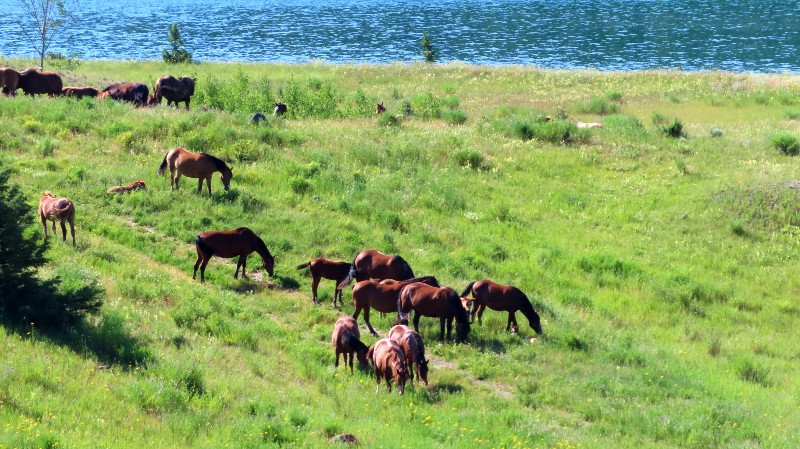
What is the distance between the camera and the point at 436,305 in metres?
16.4

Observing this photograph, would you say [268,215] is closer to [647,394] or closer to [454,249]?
[454,249]

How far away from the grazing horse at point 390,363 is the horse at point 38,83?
1147 inches

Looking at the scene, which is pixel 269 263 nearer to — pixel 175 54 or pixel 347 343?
pixel 347 343

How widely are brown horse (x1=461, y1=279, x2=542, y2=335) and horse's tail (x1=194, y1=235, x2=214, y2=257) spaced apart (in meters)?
5.85

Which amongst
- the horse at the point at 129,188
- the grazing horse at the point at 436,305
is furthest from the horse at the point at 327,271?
the horse at the point at 129,188

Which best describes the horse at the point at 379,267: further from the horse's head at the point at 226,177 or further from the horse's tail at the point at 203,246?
the horse's head at the point at 226,177

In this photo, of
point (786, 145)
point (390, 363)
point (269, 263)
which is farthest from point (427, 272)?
point (786, 145)

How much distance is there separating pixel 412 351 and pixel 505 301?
390 cm

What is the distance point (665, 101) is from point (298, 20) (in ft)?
254

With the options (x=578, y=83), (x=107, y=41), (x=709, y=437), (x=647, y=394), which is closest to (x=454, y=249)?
(x=647, y=394)

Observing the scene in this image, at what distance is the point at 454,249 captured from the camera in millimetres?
23109

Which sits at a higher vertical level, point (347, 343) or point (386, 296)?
point (347, 343)

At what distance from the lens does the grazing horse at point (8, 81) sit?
1437 inches

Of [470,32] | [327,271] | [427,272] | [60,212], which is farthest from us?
[470,32]
